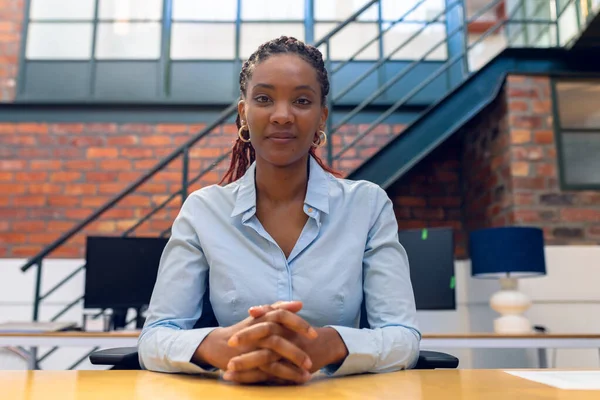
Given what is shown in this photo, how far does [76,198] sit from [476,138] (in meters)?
2.79

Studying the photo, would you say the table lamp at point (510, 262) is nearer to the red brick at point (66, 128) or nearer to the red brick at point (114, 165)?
the red brick at point (114, 165)

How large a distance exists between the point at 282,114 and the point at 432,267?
5.27ft

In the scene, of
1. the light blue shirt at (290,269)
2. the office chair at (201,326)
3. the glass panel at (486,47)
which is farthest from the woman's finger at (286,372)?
the glass panel at (486,47)

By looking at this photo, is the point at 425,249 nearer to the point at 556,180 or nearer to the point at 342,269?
the point at 556,180

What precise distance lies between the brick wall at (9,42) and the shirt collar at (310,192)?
11.2ft

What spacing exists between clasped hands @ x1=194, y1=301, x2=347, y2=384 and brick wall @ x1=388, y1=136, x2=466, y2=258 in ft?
9.03

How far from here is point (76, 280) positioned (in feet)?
11.8

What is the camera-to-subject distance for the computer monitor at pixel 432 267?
8.02ft

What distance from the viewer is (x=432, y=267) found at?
2.47 meters

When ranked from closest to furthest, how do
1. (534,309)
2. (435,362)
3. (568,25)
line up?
(435,362)
(534,309)
(568,25)

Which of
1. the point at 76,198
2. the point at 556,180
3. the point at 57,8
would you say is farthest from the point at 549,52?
the point at 57,8

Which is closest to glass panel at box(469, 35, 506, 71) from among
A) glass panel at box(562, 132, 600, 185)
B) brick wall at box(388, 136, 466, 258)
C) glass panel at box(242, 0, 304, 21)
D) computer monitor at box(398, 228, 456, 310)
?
glass panel at box(242, 0, 304, 21)

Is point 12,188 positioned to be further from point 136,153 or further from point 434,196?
point 434,196

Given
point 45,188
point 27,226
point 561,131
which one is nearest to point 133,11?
point 45,188
